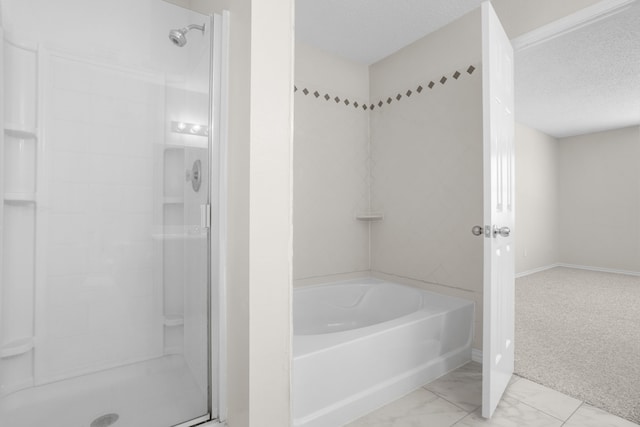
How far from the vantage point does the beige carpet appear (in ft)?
5.57

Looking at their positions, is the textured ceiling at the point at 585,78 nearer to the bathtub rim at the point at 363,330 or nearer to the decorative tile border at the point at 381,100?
the decorative tile border at the point at 381,100

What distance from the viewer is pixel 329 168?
8.68ft

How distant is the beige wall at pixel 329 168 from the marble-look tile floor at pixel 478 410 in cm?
116

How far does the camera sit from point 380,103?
2832mm

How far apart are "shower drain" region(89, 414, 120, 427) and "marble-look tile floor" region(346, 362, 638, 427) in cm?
98

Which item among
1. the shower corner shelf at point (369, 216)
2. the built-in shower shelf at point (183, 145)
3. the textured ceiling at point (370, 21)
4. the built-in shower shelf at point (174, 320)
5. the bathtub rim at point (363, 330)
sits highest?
the textured ceiling at point (370, 21)

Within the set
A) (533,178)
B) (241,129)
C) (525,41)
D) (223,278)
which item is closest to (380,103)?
(525,41)

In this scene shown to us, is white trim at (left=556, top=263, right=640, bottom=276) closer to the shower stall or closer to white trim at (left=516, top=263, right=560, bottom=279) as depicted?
white trim at (left=516, top=263, right=560, bottom=279)

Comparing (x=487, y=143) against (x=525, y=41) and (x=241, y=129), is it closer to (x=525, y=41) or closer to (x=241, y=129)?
(x=525, y=41)

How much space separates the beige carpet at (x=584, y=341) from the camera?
5.57ft

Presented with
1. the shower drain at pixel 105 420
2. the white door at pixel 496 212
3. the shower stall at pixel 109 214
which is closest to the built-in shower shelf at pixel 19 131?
the shower stall at pixel 109 214

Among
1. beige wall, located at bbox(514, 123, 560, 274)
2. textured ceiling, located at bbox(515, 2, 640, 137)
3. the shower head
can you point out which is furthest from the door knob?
beige wall, located at bbox(514, 123, 560, 274)

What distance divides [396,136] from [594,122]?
14.3 feet

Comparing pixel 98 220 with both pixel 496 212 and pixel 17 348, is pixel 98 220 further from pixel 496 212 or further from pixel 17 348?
pixel 496 212
